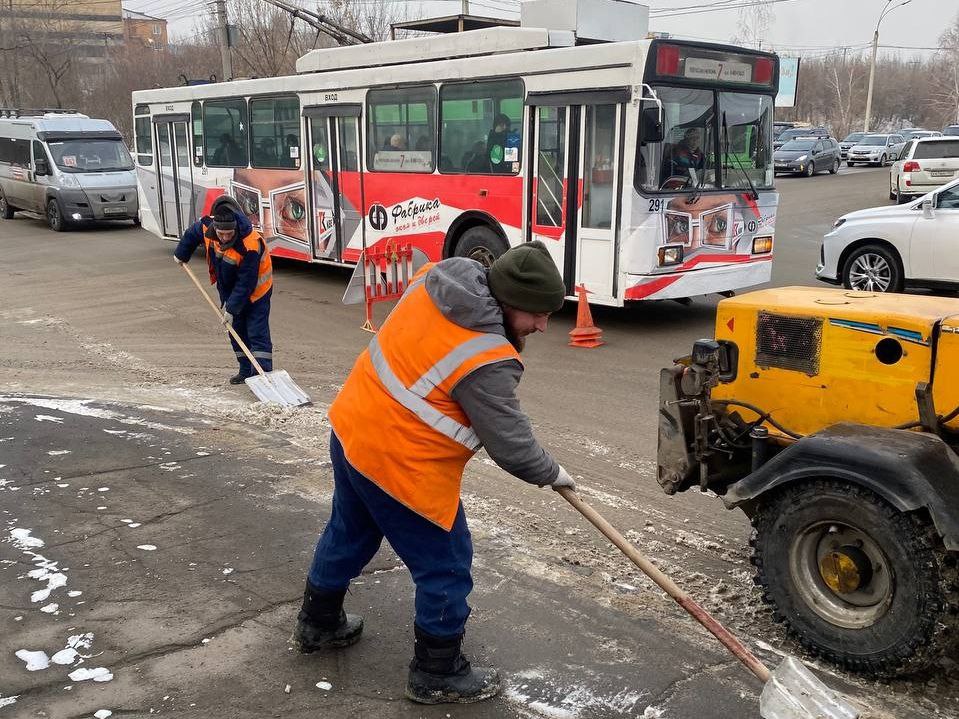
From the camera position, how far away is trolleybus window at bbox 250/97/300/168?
13516mm

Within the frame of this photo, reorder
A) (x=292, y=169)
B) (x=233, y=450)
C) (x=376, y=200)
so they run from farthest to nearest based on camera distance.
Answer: (x=292, y=169) → (x=376, y=200) → (x=233, y=450)

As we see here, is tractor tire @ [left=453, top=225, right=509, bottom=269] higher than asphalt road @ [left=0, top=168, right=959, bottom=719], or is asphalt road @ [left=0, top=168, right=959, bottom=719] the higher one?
tractor tire @ [left=453, top=225, right=509, bottom=269]

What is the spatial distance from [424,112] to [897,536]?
9313 millimetres

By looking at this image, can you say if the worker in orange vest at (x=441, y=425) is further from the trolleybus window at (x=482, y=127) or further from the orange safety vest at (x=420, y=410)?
the trolleybus window at (x=482, y=127)

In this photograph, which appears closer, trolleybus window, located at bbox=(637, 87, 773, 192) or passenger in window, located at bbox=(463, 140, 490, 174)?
trolleybus window, located at bbox=(637, 87, 773, 192)

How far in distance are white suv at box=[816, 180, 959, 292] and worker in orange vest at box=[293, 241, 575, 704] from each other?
9022 mm

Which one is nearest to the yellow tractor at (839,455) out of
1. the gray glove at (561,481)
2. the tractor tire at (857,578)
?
the tractor tire at (857,578)

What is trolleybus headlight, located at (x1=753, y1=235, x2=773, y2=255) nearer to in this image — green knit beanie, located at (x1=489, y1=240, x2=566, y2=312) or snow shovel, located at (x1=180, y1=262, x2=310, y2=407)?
snow shovel, located at (x1=180, y1=262, x2=310, y2=407)

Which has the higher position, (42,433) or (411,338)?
(411,338)

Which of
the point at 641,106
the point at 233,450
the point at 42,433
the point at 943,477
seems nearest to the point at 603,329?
the point at 641,106

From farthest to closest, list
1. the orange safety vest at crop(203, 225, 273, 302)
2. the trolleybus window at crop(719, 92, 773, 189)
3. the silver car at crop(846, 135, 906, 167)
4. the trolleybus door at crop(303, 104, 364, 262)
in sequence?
the silver car at crop(846, 135, 906, 167)
the trolleybus door at crop(303, 104, 364, 262)
the trolleybus window at crop(719, 92, 773, 189)
the orange safety vest at crop(203, 225, 273, 302)

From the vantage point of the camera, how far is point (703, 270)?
972 cm

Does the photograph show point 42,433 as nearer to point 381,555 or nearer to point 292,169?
point 381,555

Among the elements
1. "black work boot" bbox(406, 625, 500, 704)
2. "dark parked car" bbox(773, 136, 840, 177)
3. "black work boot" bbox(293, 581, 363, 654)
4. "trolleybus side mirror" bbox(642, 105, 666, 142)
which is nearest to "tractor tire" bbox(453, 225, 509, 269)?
"trolleybus side mirror" bbox(642, 105, 666, 142)
